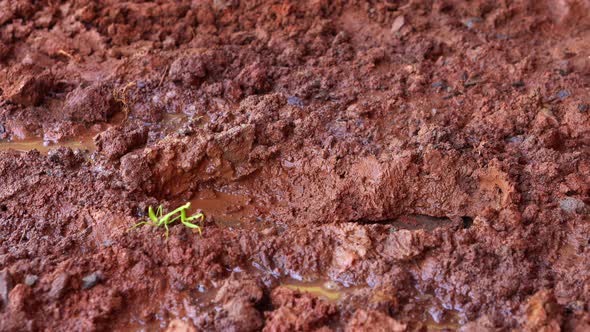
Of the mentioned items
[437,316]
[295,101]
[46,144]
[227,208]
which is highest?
[46,144]

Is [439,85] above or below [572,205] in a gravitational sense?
above

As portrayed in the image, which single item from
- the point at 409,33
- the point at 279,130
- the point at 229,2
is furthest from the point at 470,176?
the point at 229,2

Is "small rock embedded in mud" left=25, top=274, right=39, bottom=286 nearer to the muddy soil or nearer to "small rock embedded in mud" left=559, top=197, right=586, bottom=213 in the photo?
the muddy soil

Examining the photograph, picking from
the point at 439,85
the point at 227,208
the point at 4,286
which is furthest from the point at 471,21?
the point at 4,286

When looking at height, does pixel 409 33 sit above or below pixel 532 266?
above

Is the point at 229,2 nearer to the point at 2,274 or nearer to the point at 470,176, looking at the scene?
the point at 470,176

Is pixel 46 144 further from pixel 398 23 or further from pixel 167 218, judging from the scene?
pixel 398 23
